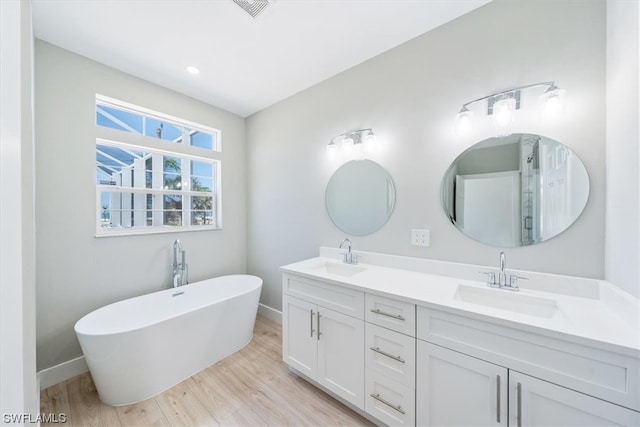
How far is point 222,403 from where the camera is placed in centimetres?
170

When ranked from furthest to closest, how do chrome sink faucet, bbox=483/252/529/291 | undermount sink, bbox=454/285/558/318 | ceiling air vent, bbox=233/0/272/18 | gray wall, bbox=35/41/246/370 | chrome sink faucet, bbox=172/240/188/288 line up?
chrome sink faucet, bbox=172/240/188/288 → gray wall, bbox=35/41/246/370 → ceiling air vent, bbox=233/0/272/18 → chrome sink faucet, bbox=483/252/529/291 → undermount sink, bbox=454/285/558/318

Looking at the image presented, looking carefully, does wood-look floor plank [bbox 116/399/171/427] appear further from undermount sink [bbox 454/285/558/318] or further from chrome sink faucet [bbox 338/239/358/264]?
undermount sink [bbox 454/285/558/318]

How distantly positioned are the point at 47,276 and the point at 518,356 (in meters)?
3.19

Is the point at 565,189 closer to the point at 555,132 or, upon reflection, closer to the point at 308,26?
the point at 555,132

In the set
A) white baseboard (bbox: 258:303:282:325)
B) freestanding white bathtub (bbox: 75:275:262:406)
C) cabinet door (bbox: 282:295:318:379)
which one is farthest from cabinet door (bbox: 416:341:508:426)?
white baseboard (bbox: 258:303:282:325)

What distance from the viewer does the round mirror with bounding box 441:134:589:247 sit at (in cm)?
137

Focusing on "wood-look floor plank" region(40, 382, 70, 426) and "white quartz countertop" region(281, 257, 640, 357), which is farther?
"wood-look floor plank" region(40, 382, 70, 426)

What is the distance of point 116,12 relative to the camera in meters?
1.64

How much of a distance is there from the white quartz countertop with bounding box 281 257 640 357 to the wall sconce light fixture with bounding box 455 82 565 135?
102 centimetres

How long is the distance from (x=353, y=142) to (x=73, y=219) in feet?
8.39

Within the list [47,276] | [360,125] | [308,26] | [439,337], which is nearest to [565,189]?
[439,337]

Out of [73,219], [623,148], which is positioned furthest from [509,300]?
[73,219]

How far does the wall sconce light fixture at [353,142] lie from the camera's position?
216 cm

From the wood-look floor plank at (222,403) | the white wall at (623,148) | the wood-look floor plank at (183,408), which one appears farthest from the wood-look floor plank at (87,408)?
the white wall at (623,148)
